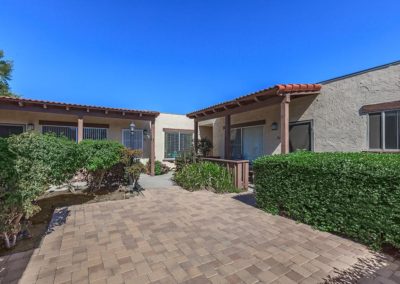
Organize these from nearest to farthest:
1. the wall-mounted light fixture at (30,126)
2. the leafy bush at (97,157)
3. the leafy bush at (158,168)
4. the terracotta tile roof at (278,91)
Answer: the leafy bush at (97,157), the terracotta tile roof at (278,91), the wall-mounted light fixture at (30,126), the leafy bush at (158,168)

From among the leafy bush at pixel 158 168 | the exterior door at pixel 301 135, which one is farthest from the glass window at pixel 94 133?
the exterior door at pixel 301 135

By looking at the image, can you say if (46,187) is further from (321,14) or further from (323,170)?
(321,14)

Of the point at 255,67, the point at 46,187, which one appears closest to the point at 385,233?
the point at 46,187

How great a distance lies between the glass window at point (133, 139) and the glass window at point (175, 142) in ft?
5.38

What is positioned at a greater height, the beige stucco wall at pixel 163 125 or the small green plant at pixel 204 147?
the beige stucco wall at pixel 163 125

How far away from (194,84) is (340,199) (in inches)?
594

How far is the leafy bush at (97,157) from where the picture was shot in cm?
621

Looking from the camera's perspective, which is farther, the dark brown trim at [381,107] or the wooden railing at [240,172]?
the wooden railing at [240,172]

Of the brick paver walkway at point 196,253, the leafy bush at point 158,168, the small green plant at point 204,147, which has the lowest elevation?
the brick paver walkway at point 196,253

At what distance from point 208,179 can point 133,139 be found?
686cm

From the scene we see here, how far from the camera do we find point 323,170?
3920 mm

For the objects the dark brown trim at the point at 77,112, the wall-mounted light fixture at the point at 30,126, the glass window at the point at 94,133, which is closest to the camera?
the dark brown trim at the point at 77,112

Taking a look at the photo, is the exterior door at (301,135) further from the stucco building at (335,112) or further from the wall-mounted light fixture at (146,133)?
the wall-mounted light fixture at (146,133)

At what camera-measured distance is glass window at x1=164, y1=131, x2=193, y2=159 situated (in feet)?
44.4
